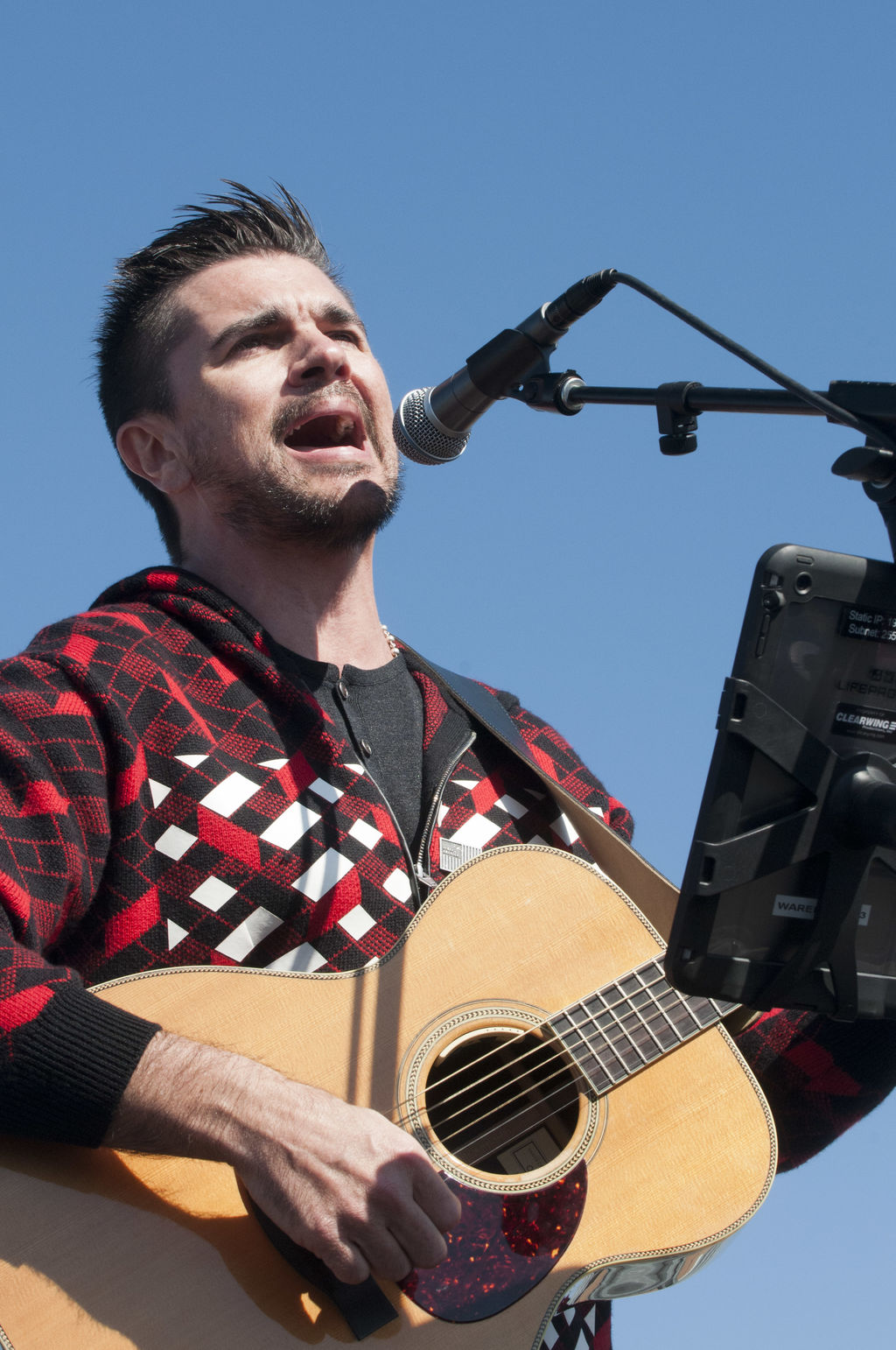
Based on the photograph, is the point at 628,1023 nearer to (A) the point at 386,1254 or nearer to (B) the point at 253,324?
(A) the point at 386,1254

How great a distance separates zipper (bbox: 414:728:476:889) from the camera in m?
2.71

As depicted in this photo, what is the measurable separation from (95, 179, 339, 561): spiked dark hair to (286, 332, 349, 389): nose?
382 millimetres

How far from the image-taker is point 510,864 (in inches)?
101

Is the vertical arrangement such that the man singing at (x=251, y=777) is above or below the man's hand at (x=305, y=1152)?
above

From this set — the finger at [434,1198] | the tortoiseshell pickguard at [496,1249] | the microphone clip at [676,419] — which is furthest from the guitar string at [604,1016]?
the microphone clip at [676,419]

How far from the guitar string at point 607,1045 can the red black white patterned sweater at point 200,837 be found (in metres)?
0.35

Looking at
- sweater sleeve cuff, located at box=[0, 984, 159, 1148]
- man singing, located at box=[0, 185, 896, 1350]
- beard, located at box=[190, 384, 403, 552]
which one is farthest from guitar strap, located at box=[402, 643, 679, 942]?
sweater sleeve cuff, located at box=[0, 984, 159, 1148]

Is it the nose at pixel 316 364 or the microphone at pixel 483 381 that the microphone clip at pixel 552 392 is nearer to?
the microphone at pixel 483 381

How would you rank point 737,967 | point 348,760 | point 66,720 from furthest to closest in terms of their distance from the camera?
→ point 348,760 → point 66,720 → point 737,967

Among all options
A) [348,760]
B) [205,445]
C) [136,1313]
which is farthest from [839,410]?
[205,445]

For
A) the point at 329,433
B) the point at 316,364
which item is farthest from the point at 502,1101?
the point at 316,364

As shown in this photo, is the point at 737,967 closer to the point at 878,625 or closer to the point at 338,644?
the point at 878,625

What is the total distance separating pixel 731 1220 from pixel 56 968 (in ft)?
4.13

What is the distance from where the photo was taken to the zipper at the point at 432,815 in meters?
2.71
